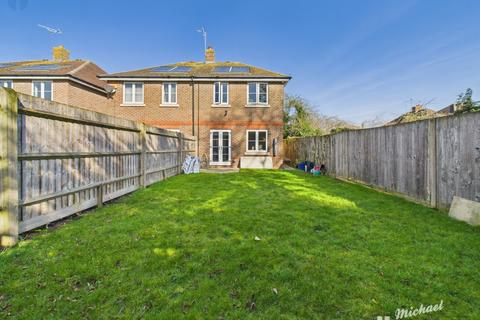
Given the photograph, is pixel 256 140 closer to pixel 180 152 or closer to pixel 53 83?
pixel 180 152

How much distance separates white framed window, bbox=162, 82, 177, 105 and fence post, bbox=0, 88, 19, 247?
1378 cm

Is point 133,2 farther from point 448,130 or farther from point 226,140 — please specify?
point 448,130

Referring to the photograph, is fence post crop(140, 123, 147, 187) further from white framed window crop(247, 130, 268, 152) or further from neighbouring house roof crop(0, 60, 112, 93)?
neighbouring house roof crop(0, 60, 112, 93)

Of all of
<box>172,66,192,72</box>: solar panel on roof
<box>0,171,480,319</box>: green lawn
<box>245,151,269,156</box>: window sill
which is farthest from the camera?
<box>172,66,192,72</box>: solar panel on roof

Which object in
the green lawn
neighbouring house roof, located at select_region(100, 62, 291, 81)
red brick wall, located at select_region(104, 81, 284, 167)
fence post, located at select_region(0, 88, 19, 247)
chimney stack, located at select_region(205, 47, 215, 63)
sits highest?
chimney stack, located at select_region(205, 47, 215, 63)

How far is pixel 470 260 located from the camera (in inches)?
113

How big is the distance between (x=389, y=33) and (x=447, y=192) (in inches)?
649

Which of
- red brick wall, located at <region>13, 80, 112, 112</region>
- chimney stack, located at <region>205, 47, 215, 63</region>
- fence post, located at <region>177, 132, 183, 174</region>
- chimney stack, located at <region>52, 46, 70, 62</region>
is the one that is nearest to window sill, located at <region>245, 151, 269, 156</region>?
fence post, located at <region>177, 132, 183, 174</region>

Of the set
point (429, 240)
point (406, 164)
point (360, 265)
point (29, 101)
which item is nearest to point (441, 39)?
point (406, 164)

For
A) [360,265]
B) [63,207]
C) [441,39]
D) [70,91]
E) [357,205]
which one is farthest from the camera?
[70,91]

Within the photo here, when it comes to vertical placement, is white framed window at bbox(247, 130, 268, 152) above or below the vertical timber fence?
above

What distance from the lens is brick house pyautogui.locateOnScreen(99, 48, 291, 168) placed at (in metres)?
16.3

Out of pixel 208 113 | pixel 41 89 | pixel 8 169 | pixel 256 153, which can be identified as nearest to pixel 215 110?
pixel 208 113

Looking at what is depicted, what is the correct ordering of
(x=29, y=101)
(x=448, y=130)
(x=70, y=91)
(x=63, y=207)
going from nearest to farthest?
(x=29, y=101) < (x=63, y=207) < (x=448, y=130) < (x=70, y=91)
